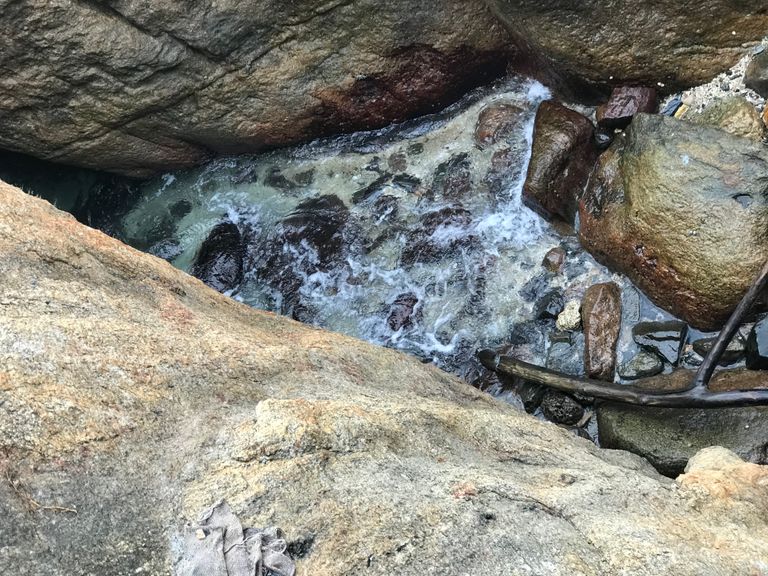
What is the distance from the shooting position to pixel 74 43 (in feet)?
17.5

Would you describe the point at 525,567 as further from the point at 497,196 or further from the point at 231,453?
the point at 497,196

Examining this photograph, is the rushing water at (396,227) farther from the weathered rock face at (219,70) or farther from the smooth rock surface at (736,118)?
the smooth rock surface at (736,118)

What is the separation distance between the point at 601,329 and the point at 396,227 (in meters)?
2.22

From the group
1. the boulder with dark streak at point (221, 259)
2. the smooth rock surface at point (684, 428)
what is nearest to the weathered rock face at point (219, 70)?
the boulder with dark streak at point (221, 259)

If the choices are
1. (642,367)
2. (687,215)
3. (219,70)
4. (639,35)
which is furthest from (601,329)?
(219,70)

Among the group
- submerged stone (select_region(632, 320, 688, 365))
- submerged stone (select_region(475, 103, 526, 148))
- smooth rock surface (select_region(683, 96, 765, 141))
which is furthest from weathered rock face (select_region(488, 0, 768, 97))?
submerged stone (select_region(632, 320, 688, 365))

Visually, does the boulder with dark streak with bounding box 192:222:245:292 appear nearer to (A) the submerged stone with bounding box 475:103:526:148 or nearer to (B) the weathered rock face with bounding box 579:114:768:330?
(A) the submerged stone with bounding box 475:103:526:148

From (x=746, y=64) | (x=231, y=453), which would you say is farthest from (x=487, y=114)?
(x=231, y=453)

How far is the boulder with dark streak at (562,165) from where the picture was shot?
555 centimetres

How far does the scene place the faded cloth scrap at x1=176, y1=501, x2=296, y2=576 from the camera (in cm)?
204

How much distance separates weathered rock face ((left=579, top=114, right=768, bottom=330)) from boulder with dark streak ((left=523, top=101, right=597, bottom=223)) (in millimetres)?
423

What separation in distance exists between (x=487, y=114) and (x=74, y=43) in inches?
148

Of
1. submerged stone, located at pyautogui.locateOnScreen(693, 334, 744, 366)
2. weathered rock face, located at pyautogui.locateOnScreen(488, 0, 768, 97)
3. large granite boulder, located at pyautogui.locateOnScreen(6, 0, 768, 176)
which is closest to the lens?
submerged stone, located at pyautogui.locateOnScreen(693, 334, 744, 366)

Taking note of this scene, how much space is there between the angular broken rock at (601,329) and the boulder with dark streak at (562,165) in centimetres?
83
